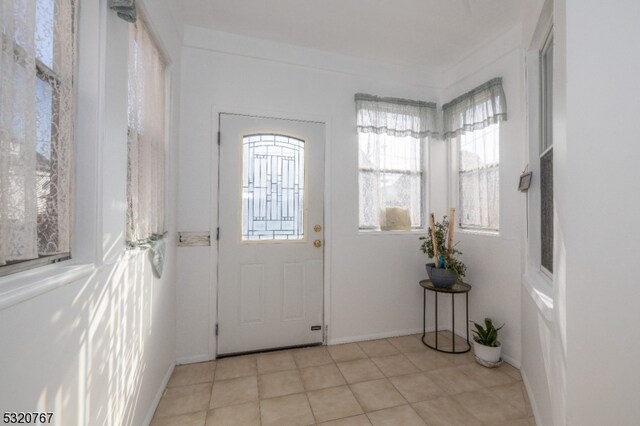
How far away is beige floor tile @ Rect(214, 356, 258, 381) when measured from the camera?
86.8 inches

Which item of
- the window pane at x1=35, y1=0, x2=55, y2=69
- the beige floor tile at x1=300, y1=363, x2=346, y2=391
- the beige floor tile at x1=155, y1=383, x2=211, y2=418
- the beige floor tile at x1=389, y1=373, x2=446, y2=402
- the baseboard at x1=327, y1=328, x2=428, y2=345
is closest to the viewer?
the window pane at x1=35, y1=0, x2=55, y2=69

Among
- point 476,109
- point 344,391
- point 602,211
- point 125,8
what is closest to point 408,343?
point 344,391

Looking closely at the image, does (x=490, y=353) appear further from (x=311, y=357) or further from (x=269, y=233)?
(x=269, y=233)

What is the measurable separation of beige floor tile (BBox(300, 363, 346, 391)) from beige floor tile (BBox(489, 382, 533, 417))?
1.09 metres

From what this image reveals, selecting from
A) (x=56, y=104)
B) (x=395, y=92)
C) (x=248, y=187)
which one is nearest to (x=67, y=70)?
(x=56, y=104)

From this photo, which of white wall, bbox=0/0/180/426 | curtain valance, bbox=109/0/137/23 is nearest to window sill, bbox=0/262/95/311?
white wall, bbox=0/0/180/426

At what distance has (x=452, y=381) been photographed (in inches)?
83.8

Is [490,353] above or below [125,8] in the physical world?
below

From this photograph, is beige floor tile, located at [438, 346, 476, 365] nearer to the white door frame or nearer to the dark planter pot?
the dark planter pot

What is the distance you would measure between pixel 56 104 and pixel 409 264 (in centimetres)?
289

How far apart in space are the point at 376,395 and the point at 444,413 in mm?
433

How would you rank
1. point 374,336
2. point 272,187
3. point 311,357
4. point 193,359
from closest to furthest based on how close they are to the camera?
point 193,359 → point 311,357 → point 272,187 → point 374,336

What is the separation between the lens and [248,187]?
255 cm

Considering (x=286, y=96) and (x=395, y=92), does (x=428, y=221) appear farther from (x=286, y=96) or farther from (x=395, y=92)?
(x=286, y=96)
